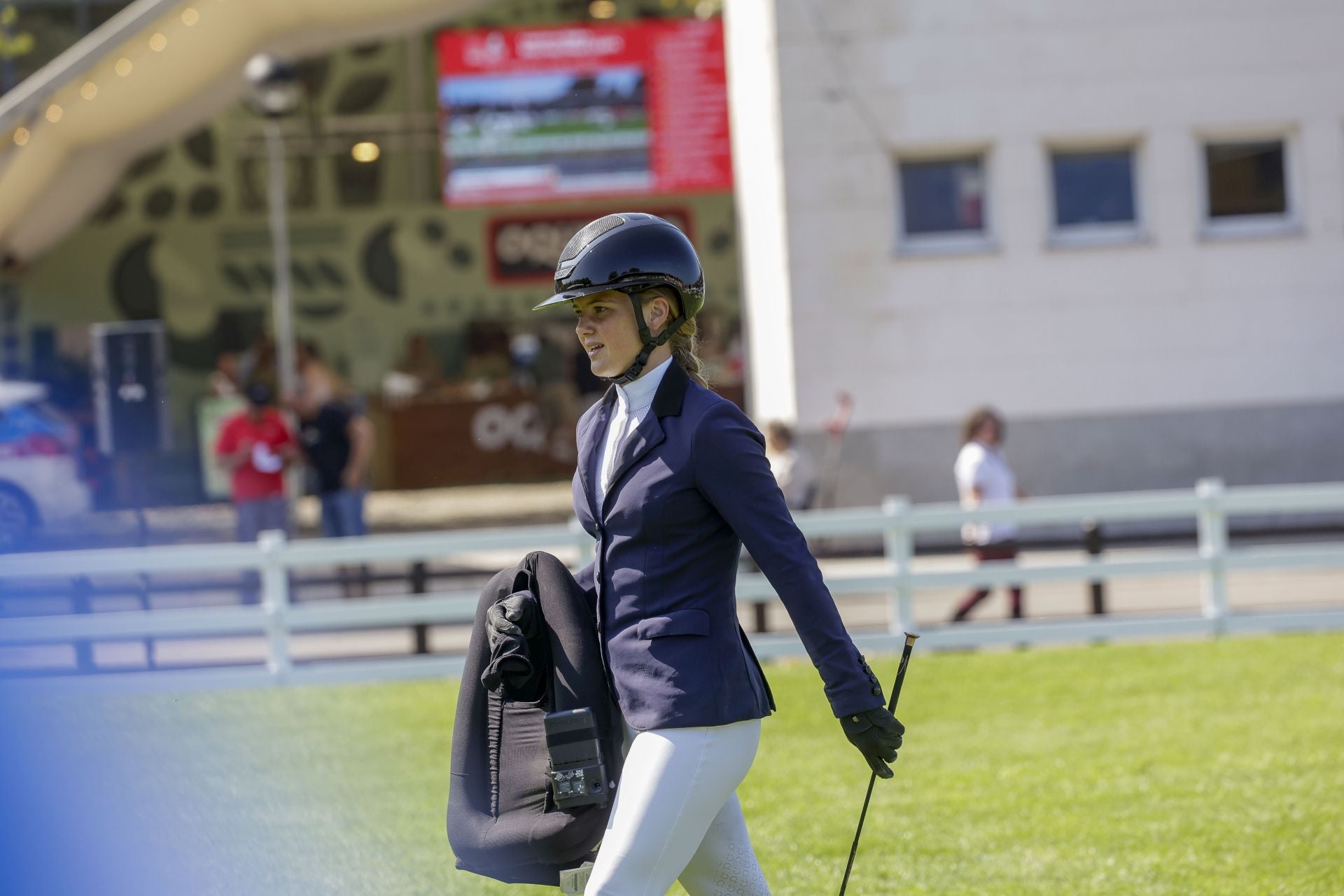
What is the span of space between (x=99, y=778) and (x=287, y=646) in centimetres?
895

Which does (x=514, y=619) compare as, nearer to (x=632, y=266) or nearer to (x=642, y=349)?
(x=642, y=349)

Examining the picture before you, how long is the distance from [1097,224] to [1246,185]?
5.87ft

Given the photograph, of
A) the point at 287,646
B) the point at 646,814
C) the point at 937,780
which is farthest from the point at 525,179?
the point at 646,814

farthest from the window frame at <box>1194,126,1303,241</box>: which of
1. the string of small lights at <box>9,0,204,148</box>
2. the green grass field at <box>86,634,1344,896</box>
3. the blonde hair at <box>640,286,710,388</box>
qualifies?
the blonde hair at <box>640,286,710,388</box>

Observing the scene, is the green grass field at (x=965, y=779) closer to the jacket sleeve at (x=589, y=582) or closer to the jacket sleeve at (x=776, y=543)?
the jacket sleeve at (x=589, y=582)

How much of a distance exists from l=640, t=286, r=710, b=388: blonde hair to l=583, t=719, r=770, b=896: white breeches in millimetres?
825

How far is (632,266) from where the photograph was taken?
3.74 metres

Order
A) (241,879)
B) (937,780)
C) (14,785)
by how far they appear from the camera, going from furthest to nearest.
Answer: (937,780) → (241,879) → (14,785)

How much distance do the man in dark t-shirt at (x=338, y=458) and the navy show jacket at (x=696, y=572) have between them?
11483mm

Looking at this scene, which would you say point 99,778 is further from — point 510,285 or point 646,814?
point 510,285

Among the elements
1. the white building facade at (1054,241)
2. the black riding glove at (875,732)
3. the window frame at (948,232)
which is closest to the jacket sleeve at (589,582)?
the black riding glove at (875,732)

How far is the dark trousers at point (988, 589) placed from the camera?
12445mm

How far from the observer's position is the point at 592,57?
2239 cm

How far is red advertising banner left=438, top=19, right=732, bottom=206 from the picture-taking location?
22219mm
